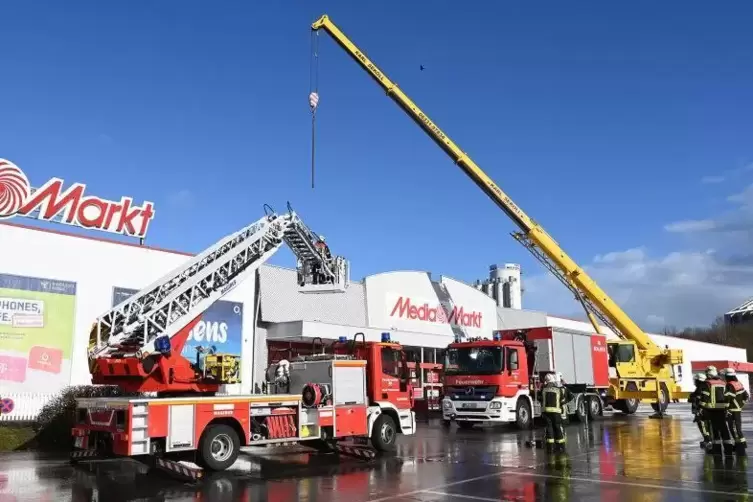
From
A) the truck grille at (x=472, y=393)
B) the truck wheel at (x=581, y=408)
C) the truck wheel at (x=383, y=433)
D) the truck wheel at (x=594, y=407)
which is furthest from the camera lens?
the truck wheel at (x=594, y=407)

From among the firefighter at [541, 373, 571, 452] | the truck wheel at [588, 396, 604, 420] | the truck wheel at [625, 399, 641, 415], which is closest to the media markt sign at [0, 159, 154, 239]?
the firefighter at [541, 373, 571, 452]

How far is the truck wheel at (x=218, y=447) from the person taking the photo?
11927mm

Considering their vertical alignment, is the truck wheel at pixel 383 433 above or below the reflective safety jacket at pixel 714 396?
below

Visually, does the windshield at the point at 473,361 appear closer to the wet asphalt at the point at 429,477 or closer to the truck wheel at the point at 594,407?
the wet asphalt at the point at 429,477

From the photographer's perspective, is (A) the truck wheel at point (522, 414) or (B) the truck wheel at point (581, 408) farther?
(B) the truck wheel at point (581, 408)

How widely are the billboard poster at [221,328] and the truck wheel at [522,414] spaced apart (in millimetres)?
10743

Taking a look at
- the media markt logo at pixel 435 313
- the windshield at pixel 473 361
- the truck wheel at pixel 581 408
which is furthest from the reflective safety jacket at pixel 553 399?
the media markt logo at pixel 435 313

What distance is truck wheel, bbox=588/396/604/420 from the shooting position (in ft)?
82.8

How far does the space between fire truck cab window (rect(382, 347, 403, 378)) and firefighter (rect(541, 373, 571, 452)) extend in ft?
11.6

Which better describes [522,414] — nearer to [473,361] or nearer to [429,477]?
[473,361]

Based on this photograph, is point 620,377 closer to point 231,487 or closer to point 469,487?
point 469,487

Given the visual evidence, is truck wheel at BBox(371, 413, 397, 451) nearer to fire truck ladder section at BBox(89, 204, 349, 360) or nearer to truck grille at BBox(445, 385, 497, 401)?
fire truck ladder section at BBox(89, 204, 349, 360)

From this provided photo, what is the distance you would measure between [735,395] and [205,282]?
11.6 meters

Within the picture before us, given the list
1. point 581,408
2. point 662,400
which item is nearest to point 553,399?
point 581,408
